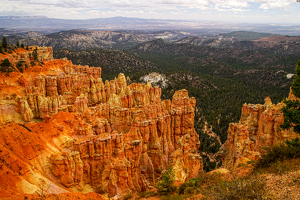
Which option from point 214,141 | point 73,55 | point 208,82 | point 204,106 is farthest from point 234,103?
point 73,55

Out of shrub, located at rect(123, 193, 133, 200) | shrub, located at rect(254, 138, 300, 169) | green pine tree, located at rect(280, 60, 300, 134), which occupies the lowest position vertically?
shrub, located at rect(123, 193, 133, 200)

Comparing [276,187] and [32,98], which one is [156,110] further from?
[276,187]

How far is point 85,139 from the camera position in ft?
62.5

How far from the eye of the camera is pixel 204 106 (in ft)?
214

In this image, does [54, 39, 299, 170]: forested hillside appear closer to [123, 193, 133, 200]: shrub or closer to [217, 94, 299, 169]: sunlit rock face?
[217, 94, 299, 169]: sunlit rock face

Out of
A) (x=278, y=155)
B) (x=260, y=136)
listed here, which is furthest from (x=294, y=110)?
(x=260, y=136)

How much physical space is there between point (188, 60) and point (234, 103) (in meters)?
86.2

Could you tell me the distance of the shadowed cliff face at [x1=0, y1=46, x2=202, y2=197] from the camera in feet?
52.3

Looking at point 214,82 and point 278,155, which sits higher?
point 278,155

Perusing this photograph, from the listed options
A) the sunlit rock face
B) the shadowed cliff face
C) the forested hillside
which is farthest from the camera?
the forested hillside

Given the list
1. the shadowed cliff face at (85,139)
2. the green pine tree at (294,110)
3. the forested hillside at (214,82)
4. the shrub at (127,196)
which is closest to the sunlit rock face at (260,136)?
the shadowed cliff face at (85,139)

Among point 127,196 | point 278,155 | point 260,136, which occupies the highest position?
point 278,155

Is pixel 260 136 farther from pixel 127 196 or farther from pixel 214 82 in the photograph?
pixel 214 82

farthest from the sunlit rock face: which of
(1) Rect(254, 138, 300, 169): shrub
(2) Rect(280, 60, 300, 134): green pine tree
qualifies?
(1) Rect(254, 138, 300, 169): shrub
